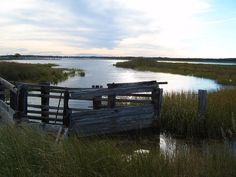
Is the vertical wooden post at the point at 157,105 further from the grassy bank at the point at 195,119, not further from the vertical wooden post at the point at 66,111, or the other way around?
the vertical wooden post at the point at 66,111

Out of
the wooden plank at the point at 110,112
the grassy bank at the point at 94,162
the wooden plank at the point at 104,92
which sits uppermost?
the wooden plank at the point at 104,92

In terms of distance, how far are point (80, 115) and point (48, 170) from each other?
262 inches

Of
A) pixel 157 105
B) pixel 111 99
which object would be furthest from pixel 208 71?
pixel 111 99

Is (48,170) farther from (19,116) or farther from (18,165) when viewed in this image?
(19,116)

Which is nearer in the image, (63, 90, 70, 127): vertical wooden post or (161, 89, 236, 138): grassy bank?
(63, 90, 70, 127): vertical wooden post

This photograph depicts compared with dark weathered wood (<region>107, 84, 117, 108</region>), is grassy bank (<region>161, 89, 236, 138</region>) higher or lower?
lower

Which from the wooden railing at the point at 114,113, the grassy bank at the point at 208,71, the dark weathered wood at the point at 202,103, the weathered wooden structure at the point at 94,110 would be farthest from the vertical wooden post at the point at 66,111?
the grassy bank at the point at 208,71

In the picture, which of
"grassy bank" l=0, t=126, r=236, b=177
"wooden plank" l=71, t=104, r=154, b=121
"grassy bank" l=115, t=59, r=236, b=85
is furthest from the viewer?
"grassy bank" l=115, t=59, r=236, b=85

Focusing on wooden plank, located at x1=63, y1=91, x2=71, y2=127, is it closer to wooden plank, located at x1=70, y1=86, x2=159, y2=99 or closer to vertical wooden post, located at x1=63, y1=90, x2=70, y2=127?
vertical wooden post, located at x1=63, y1=90, x2=70, y2=127

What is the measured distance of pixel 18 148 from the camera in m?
5.73

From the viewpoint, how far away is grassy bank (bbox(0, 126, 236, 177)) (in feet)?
17.0

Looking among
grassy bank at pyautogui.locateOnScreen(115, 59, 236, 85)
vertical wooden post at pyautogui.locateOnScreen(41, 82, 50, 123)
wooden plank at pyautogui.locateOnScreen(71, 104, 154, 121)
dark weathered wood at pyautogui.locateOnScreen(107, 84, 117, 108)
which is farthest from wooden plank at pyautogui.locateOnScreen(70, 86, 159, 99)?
grassy bank at pyautogui.locateOnScreen(115, 59, 236, 85)

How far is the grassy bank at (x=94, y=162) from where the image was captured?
5.17 metres

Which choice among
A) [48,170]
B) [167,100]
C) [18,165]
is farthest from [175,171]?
[167,100]
